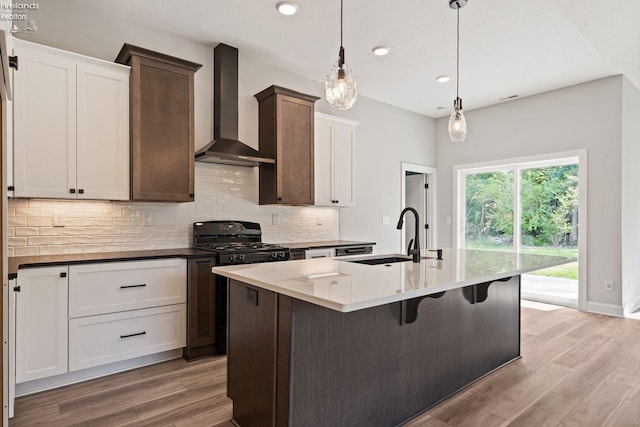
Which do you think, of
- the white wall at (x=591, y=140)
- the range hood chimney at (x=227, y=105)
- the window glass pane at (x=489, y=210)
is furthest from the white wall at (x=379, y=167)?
the range hood chimney at (x=227, y=105)

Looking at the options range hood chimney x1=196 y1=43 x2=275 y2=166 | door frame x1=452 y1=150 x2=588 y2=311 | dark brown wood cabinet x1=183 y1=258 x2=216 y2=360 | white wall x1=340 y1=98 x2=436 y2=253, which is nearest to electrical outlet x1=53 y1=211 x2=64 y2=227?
dark brown wood cabinet x1=183 y1=258 x2=216 y2=360

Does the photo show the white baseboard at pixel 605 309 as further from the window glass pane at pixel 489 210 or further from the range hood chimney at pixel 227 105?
the range hood chimney at pixel 227 105

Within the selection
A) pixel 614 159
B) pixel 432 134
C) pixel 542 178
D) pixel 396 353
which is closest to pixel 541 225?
pixel 542 178

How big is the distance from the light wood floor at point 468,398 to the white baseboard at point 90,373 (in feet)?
0.23

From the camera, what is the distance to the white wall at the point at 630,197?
4621 mm

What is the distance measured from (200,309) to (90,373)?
2.85ft

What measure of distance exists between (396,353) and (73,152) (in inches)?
106

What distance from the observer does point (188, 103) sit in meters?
3.35

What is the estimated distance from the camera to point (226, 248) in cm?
343

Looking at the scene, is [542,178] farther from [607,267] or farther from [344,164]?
[344,164]

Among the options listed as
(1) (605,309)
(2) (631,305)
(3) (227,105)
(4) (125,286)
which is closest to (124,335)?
(4) (125,286)

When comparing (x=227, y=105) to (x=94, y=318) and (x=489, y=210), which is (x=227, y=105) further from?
(x=489, y=210)

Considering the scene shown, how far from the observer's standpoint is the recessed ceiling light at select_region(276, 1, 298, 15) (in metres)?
3.12

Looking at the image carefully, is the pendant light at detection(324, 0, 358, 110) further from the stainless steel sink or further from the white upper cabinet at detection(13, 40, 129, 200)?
the white upper cabinet at detection(13, 40, 129, 200)
